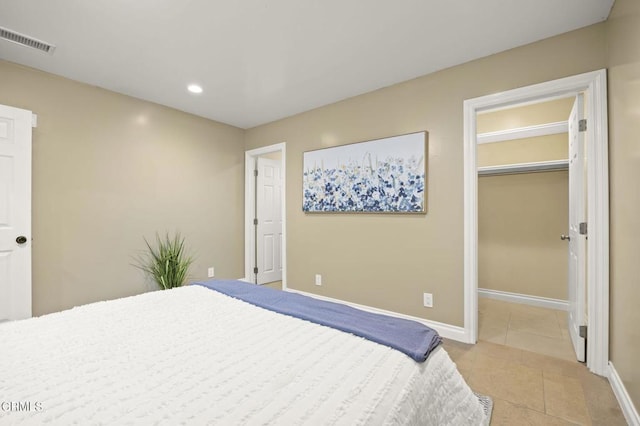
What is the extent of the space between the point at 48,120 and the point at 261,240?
9.16ft

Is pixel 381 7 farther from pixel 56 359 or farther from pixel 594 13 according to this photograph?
pixel 56 359

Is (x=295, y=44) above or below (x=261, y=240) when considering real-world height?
above

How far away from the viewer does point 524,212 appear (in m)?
3.62

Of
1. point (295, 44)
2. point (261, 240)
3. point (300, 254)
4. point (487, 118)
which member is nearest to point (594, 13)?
point (487, 118)

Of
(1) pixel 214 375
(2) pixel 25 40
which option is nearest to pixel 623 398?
(1) pixel 214 375

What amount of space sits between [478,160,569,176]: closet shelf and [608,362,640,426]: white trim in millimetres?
2150

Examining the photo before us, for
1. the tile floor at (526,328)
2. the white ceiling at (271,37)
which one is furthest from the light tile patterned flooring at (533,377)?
the white ceiling at (271,37)

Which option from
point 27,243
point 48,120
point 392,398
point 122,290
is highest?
point 48,120

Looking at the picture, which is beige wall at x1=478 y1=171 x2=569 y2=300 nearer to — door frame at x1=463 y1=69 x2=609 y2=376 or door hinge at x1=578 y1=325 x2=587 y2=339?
door hinge at x1=578 y1=325 x2=587 y2=339

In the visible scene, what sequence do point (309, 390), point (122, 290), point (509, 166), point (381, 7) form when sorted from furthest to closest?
point (509, 166) < point (122, 290) < point (381, 7) < point (309, 390)

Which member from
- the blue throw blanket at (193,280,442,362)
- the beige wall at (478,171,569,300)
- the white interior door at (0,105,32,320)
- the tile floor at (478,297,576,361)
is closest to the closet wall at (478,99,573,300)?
the beige wall at (478,171,569,300)

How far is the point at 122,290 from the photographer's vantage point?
10.3ft

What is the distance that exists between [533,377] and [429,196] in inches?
61.2

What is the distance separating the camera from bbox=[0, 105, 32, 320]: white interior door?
234 centimetres
